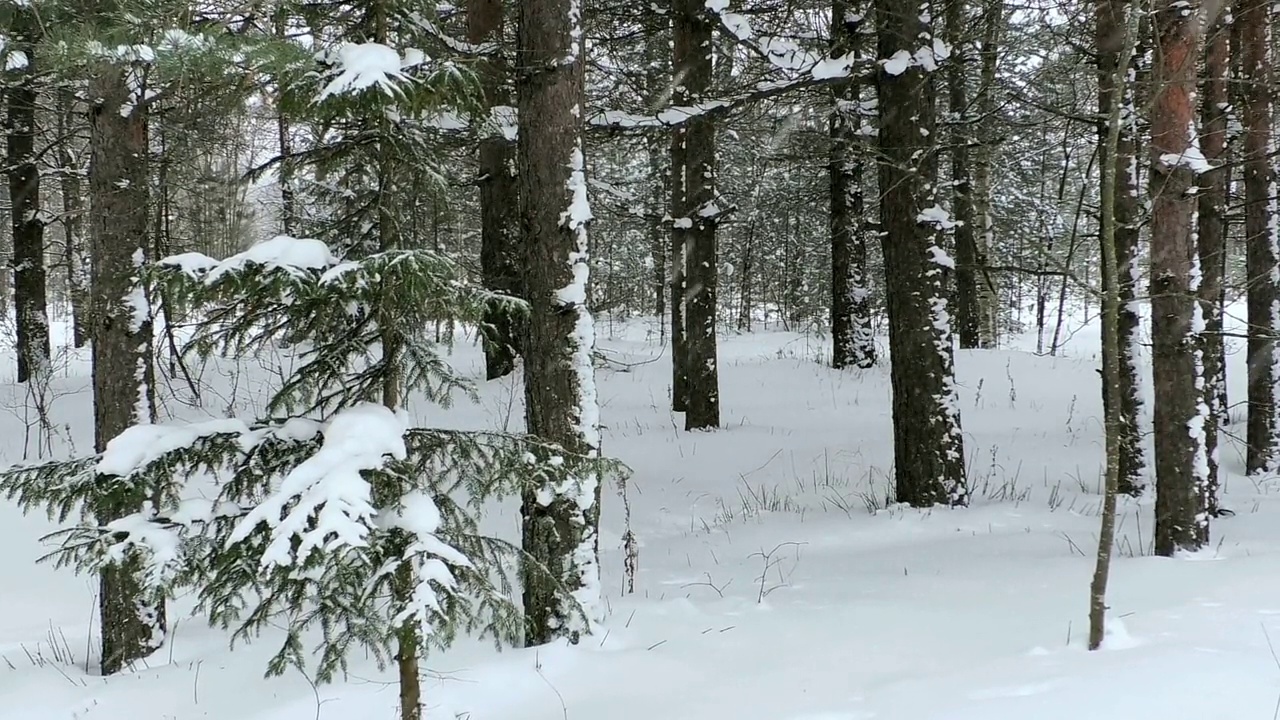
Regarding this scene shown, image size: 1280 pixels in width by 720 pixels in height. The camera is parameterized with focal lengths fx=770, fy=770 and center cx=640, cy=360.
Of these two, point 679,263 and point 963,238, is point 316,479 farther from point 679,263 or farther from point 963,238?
point 963,238

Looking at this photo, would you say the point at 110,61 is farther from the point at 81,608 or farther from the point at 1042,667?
the point at 1042,667

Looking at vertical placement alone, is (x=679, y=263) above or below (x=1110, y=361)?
above

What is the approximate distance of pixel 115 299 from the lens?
499 cm

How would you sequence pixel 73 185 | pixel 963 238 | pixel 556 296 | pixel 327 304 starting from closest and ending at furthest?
pixel 327 304, pixel 556 296, pixel 73 185, pixel 963 238

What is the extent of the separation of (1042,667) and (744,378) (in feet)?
32.0

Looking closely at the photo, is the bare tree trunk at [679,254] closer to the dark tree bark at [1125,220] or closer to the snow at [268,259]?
the dark tree bark at [1125,220]

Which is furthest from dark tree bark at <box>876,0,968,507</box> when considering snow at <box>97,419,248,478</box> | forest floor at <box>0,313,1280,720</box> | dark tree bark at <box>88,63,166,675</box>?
dark tree bark at <box>88,63,166,675</box>

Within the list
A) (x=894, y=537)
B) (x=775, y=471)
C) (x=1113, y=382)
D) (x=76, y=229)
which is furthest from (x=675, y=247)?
(x=76, y=229)

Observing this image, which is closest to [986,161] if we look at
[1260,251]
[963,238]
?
[963,238]

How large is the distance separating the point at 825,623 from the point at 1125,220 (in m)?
4.60

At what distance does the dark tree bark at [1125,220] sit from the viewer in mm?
5781

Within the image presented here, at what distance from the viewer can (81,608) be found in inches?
249

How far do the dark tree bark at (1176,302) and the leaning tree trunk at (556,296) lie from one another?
3244 mm

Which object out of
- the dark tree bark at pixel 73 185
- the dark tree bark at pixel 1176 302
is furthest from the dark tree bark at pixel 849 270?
the dark tree bark at pixel 73 185
